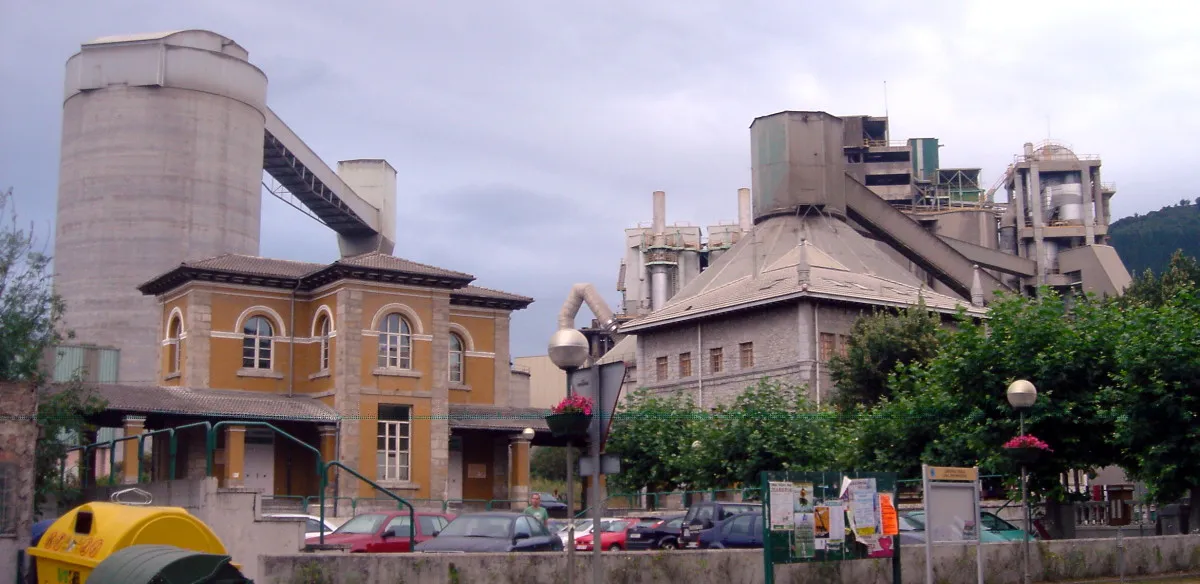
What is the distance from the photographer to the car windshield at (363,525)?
2458 centimetres

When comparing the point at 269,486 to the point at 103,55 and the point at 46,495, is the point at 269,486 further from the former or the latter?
the point at 103,55

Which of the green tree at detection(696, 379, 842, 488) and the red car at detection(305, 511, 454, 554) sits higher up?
the green tree at detection(696, 379, 842, 488)

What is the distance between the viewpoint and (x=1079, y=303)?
33688 mm

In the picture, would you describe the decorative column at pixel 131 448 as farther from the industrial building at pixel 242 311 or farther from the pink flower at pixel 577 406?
the pink flower at pixel 577 406

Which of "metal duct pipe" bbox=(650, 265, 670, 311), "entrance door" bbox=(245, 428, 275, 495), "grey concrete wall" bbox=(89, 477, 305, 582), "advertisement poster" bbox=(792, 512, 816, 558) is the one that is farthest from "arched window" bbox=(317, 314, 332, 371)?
"metal duct pipe" bbox=(650, 265, 670, 311)

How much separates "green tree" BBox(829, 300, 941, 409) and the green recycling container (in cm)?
3740

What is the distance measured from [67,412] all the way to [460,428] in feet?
80.0

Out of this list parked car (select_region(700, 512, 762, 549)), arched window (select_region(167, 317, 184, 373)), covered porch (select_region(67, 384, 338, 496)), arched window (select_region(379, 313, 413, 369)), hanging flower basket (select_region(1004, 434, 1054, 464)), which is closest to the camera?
hanging flower basket (select_region(1004, 434, 1054, 464))

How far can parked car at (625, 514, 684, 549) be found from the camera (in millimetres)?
27828

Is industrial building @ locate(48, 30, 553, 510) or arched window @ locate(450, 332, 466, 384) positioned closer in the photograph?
industrial building @ locate(48, 30, 553, 510)

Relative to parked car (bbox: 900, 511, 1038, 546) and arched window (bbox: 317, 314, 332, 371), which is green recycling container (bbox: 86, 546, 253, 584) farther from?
arched window (bbox: 317, 314, 332, 371)

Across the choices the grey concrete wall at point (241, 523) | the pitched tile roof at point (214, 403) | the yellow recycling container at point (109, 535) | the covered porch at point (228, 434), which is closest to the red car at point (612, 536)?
the grey concrete wall at point (241, 523)

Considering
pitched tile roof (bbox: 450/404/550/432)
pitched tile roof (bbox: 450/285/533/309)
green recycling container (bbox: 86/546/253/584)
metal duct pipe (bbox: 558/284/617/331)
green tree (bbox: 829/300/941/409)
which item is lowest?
green recycling container (bbox: 86/546/253/584)

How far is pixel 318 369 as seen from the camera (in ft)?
154
